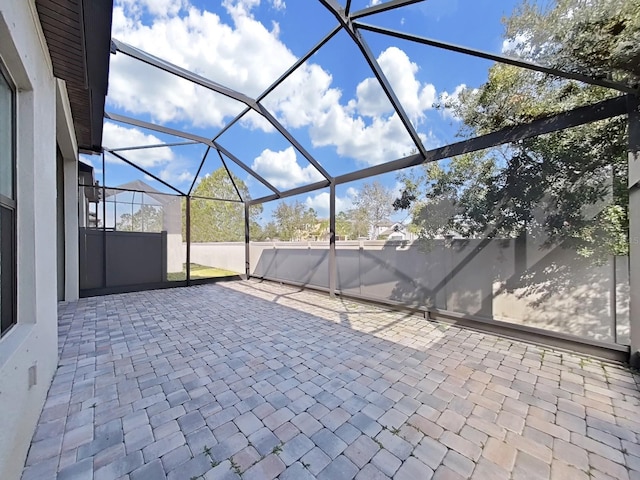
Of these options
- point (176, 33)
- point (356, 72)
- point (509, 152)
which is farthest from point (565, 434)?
point (176, 33)

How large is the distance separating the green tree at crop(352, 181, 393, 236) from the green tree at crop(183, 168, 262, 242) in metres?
3.73

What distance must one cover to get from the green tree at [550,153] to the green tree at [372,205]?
1014mm

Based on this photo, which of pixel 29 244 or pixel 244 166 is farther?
pixel 244 166

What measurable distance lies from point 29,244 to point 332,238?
4.40 metres

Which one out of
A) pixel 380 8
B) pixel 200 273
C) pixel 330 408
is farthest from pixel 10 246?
pixel 200 273

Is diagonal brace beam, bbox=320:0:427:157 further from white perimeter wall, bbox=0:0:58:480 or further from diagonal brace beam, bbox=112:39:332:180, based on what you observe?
white perimeter wall, bbox=0:0:58:480

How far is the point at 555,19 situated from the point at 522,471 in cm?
344

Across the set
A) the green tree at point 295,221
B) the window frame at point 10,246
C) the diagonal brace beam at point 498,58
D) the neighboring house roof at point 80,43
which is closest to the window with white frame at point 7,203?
the window frame at point 10,246

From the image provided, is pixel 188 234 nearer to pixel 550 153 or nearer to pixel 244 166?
pixel 244 166

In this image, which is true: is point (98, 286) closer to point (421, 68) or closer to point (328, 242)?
point (328, 242)

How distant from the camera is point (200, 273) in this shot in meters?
7.48

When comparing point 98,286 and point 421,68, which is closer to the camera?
point 421,68

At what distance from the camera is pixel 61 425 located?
181 centimetres

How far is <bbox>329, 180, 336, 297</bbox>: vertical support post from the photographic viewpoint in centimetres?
554
